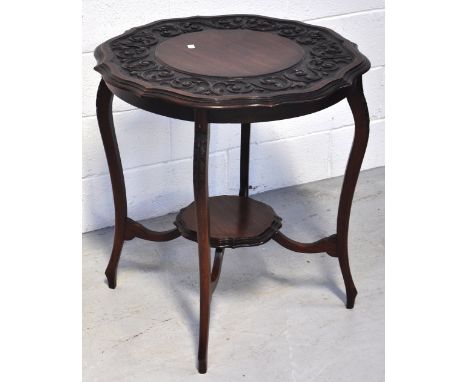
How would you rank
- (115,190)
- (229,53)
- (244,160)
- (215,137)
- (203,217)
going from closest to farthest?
1. (203,217)
2. (229,53)
3. (115,190)
4. (244,160)
5. (215,137)

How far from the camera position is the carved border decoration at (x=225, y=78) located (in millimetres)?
2008

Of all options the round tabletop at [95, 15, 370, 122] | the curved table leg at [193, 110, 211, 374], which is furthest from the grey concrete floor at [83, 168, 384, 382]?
the round tabletop at [95, 15, 370, 122]

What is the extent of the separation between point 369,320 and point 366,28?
1336 millimetres

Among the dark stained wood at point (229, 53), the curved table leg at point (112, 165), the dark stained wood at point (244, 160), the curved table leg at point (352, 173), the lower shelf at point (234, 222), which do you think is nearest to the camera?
the dark stained wood at point (229, 53)

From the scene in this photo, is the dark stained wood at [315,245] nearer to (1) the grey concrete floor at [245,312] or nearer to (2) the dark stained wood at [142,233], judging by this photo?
(1) the grey concrete floor at [245,312]

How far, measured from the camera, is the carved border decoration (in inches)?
79.0

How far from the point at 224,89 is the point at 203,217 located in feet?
1.15

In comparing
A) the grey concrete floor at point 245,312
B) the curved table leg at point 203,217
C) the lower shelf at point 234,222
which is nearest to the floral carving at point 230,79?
the curved table leg at point 203,217

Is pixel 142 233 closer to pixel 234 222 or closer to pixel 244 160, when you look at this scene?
pixel 234 222

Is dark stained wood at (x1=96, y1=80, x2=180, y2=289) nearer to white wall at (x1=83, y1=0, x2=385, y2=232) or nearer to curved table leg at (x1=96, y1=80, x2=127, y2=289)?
curved table leg at (x1=96, y1=80, x2=127, y2=289)

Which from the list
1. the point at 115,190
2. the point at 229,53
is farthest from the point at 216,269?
the point at 229,53

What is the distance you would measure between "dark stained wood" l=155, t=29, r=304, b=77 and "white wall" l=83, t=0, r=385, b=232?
1.53 ft

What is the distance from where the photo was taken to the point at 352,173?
2.36 metres

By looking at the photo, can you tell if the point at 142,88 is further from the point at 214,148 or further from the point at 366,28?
the point at 366,28
